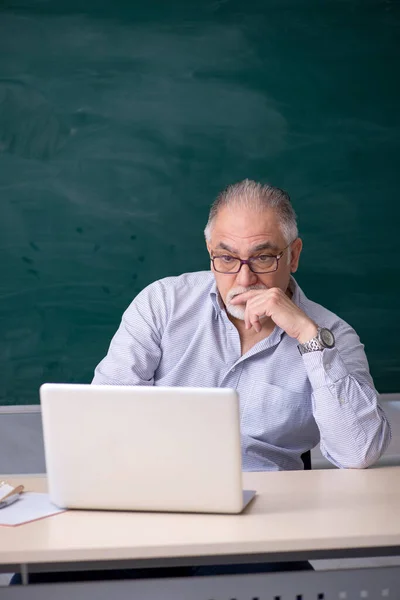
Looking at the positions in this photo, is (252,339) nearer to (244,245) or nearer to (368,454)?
(244,245)

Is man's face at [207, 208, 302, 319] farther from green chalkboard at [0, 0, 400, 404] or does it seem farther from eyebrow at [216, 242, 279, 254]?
green chalkboard at [0, 0, 400, 404]

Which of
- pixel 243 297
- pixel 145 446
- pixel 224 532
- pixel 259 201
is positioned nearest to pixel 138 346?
pixel 243 297

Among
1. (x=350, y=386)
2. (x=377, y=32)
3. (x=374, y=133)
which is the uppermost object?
(x=377, y=32)

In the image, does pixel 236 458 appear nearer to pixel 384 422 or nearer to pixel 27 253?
pixel 384 422

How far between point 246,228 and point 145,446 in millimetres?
955

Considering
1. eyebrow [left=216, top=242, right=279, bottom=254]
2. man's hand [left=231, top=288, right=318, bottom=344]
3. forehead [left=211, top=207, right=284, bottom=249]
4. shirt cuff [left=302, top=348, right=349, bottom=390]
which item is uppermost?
forehead [left=211, top=207, right=284, bottom=249]

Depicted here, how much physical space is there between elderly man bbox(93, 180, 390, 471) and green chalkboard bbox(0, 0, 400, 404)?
3.90 feet

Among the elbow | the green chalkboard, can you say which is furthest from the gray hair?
the green chalkboard

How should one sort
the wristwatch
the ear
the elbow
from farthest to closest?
the ear < the wristwatch < the elbow

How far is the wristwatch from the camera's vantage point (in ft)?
7.22

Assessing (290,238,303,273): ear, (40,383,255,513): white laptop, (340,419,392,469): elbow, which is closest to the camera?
(40,383,255,513): white laptop

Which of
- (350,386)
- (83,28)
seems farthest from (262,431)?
(83,28)

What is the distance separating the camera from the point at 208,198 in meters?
3.72

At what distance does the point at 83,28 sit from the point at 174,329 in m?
1.71
